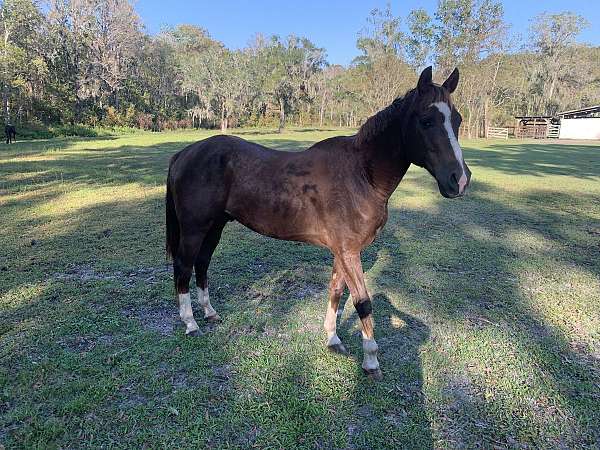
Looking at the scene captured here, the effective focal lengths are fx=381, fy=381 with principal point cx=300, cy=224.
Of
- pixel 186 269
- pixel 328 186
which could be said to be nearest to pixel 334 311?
pixel 328 186

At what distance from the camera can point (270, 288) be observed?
4160mm

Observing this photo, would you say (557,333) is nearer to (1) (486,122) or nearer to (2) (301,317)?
(2) (301,317)

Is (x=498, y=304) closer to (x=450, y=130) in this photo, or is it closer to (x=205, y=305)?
(x=450, y=130)

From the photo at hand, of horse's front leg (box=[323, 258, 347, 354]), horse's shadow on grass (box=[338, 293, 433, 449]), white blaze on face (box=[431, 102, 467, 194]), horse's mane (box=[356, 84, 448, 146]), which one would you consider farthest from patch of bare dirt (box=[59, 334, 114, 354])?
white blaze on face (box=[431, 102, 467, 194])

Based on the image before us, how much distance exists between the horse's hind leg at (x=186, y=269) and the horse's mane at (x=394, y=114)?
1.56m

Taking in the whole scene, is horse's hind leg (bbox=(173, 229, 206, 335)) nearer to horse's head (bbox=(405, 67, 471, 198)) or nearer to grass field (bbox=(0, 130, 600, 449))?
grass field (bbox=(0, 130, 600, 449))

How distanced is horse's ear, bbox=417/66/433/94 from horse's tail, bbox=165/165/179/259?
2.23 metres

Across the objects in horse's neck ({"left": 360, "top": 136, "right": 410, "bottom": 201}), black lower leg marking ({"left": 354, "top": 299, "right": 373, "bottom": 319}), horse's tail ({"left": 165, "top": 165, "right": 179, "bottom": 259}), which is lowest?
black lower leg marking ({"left": 354, "top": 299, "right": 373, "bottom": 319})

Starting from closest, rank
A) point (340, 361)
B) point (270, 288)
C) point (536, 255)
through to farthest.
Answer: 1. point (340, 361)
2. point (270, 288)
3. point (536, 255)

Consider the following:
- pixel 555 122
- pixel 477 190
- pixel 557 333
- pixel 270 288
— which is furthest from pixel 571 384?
pixel 555 122

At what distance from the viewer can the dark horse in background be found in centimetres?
234

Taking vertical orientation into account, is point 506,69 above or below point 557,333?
above

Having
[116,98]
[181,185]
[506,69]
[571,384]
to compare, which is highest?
[506,69]

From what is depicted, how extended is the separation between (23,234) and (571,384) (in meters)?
6.88
